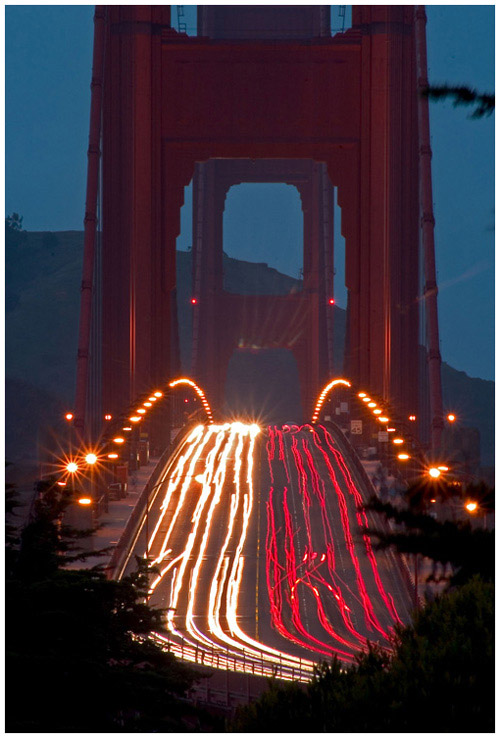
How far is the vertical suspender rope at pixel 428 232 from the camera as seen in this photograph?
208 ft

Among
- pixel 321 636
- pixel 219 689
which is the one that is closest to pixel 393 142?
pixel 321 636

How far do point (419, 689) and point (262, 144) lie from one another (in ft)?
203

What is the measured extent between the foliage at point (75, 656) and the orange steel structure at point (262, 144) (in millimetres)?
48735

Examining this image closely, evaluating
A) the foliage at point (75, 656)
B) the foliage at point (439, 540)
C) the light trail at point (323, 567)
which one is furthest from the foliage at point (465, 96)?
the light trail at point (323, 567)

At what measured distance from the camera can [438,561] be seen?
6121mm

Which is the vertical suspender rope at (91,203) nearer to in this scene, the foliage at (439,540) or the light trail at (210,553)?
the light trail at (210,553)

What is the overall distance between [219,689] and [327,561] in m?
20.9

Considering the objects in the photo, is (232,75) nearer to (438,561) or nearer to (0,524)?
(0,524)

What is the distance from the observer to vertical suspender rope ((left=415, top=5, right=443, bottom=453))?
63250 mm

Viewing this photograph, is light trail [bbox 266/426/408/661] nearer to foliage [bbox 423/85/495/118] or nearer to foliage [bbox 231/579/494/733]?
foliage [bbox 231/579/494/733]

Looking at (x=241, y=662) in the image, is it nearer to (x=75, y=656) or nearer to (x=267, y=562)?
(x=267, y=562)

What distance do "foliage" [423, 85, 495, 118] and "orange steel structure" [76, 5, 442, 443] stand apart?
200 feet

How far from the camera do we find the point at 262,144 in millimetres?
71500

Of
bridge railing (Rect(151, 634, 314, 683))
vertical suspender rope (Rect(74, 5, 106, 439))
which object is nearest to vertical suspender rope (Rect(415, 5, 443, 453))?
vertical suspender rope (Rect(74, 5, 106, 439))
